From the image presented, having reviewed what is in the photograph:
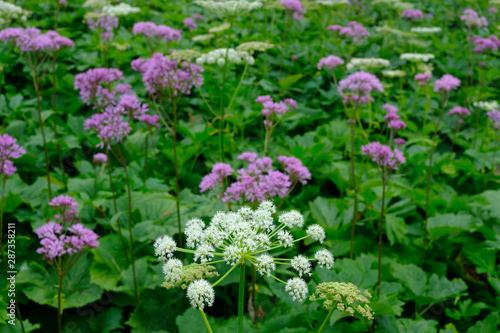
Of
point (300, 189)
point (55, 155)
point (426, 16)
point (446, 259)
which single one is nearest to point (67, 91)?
point (55, 155)

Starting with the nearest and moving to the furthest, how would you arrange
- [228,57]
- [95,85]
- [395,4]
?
[95,85], [228,57], [395,4]

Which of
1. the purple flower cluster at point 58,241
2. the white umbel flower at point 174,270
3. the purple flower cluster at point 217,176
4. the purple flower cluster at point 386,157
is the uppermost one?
the white umbel flower at point 174,270

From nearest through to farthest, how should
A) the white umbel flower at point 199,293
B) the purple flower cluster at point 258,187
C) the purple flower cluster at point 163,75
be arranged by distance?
the white umbel flower at point 199,293
the purple flower cluster at point 258,187
the purple flower cluster at point 163,75

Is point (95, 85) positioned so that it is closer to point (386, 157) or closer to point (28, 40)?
point (28, 40)

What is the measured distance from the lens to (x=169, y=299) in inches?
129

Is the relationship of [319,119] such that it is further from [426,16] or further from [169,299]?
[426,16]

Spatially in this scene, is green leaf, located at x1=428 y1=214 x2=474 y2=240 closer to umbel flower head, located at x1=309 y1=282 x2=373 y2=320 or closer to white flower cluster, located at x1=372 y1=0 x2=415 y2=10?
umbel flower head, located at x1=309 y1=282 x2=373 y2=320

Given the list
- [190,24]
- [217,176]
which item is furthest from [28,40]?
[190,24]

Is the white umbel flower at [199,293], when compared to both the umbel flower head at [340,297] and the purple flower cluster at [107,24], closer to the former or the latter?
the umbel flower head at [340,297]

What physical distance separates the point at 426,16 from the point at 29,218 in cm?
A: 1149

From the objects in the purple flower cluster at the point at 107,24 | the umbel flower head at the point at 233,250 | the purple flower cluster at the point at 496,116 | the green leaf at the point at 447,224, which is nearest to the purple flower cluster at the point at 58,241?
the umbel flower head at the point at 233,250

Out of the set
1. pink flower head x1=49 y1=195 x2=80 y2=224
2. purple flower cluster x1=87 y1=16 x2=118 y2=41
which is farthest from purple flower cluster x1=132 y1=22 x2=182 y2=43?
pink flower head x1=49 y1=195 x2=80 y2=224

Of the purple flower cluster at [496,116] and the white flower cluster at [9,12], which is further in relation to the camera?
the white flower cluster at [9,12]

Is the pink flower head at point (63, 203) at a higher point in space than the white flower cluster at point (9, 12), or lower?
lower
